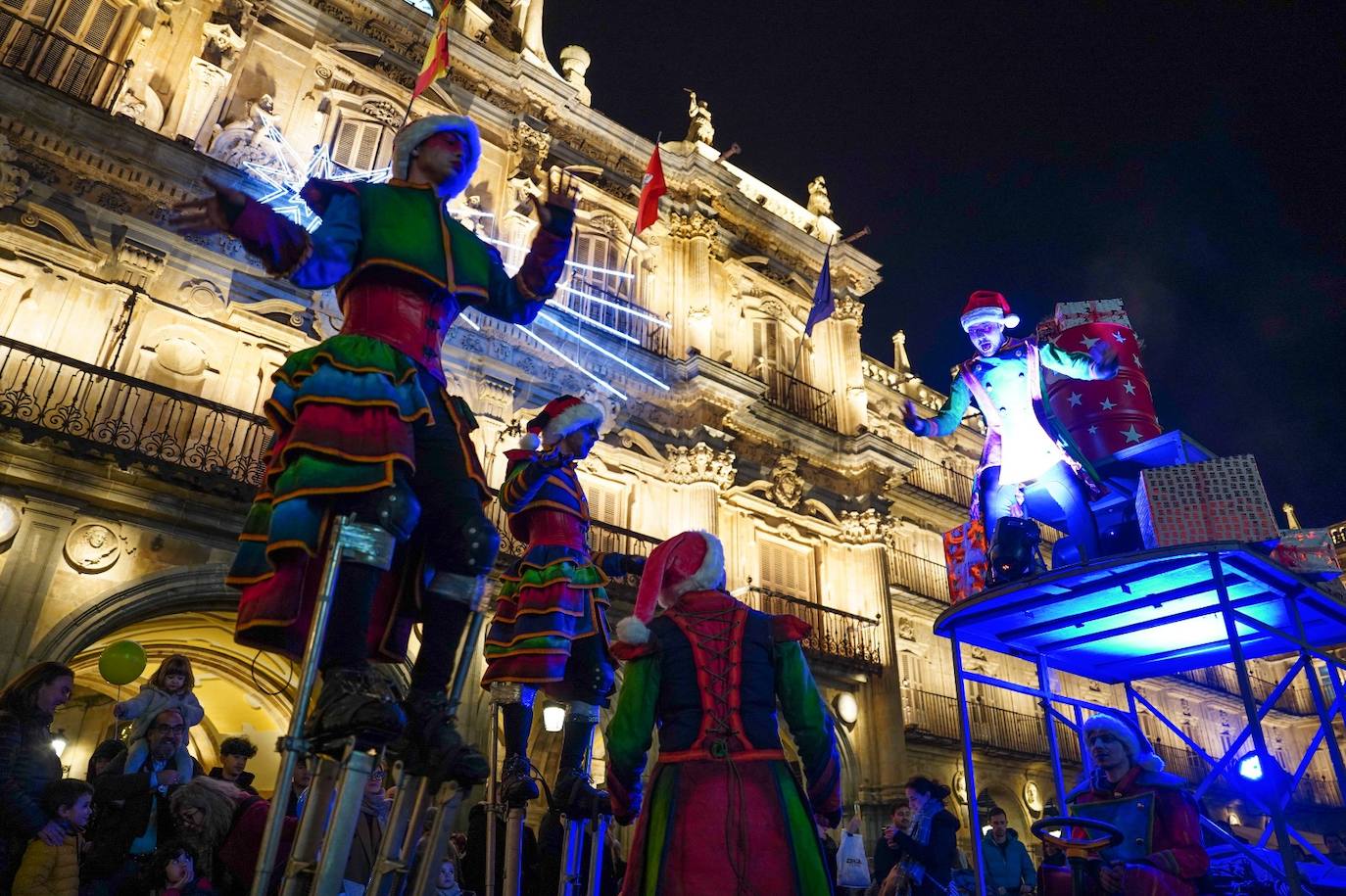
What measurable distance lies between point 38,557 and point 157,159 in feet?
18.1

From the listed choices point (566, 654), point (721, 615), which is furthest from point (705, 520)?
point (721, 615)

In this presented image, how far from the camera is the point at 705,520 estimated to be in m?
15.2

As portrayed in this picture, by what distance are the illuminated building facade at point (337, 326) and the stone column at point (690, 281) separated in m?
0.07

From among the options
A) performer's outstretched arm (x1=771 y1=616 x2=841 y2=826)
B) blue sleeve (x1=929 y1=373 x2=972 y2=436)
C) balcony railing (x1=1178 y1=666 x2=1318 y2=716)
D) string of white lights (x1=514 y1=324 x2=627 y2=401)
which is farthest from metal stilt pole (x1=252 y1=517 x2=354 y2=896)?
balcony railing (x1=1178 y1=666 x2=1318 y2=716)

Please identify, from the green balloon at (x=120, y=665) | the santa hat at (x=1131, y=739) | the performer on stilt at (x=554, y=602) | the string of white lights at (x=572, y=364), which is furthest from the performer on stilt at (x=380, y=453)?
the string of white lights at (x=572, y=364)

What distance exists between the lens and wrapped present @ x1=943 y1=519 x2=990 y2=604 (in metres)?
6.34

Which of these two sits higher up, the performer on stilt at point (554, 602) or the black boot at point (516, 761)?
the performer on stilt at point (554, 602)

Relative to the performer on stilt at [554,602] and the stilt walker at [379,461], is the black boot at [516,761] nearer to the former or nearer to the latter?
the performer on stilt at [554,602]

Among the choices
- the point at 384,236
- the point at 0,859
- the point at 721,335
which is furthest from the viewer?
the point at 721,335

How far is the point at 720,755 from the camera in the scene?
3.07 meters

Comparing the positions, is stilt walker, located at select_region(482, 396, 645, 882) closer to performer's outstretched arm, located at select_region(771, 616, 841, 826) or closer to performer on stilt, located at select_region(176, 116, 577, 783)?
performer's outstretched arm, located at select_region(771, 616, 841, 826)

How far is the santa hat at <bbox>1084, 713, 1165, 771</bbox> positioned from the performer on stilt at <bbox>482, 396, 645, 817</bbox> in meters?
2.59

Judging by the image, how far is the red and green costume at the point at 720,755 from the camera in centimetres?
291

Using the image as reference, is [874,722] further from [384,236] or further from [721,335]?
[384,236]
